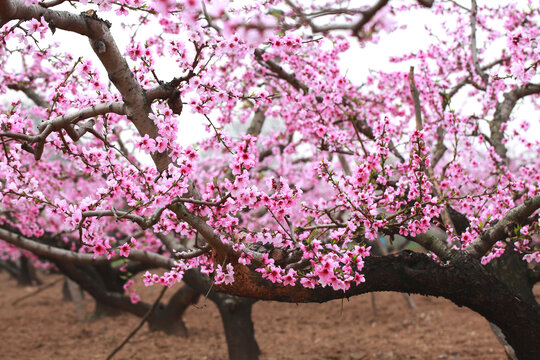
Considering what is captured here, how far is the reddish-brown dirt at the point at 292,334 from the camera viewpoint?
265 inches

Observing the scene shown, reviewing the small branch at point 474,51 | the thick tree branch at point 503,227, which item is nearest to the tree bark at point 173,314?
the thick tree branch at point 503,227

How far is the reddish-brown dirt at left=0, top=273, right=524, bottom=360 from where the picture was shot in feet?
22.0

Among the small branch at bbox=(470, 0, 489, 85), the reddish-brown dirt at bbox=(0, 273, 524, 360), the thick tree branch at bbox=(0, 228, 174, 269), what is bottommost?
the reddish-brown dirt at bbox=(0, 273, 524, 360)

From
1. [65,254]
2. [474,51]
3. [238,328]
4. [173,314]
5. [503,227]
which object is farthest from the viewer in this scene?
[173,314]

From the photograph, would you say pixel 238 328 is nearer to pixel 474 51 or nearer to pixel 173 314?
pixel 173 314

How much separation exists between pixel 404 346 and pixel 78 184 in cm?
715

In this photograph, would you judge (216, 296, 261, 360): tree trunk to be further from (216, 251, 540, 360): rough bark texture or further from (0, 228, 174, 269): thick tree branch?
(216, 251, 540, 360): rough bark texture

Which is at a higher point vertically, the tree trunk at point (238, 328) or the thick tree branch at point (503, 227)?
the thick tree branch at point (503, 227)

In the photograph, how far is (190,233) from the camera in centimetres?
349

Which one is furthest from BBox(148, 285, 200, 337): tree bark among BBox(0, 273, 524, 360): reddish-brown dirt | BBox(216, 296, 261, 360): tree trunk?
BBox(216, 296, 261, 360): tree trunk

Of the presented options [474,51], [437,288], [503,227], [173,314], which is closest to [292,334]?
[173,314]

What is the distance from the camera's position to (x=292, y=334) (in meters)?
8.00

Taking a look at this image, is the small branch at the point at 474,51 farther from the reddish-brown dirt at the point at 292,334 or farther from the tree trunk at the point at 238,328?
the tree trunk at the point at 238,328

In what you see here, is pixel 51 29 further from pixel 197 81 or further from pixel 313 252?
pixel 313 252
